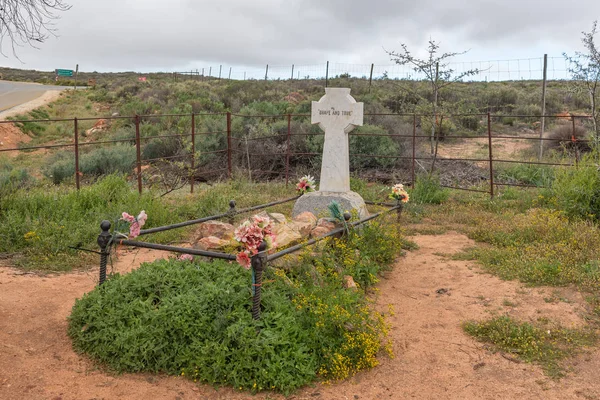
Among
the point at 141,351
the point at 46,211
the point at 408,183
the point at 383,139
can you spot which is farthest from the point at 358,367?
the point at 383,139

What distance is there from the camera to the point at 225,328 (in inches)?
164

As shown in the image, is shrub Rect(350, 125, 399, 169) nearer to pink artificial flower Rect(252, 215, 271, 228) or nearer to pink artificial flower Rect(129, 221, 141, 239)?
pink artificial flower Rect(129, 221, 141, 239)

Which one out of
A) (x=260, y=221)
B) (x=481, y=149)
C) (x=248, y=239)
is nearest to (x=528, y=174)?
(x=481, y=149)

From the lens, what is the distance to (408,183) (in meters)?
13.2

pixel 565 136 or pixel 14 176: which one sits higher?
pixel 565 136

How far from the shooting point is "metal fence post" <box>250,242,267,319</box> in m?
4.13

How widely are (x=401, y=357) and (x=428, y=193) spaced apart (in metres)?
6.76

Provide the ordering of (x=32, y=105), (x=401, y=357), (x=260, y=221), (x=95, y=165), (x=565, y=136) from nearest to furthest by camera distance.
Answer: (x=401, y=357), (x=260, y=221), (x=95, y=165), (x=565, y=136), (x=32, y=105)

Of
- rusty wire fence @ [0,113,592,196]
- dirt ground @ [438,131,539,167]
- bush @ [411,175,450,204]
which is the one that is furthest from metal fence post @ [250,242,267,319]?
dirt ground @ [438,131,539,167]

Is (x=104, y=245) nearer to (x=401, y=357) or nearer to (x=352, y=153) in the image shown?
(x=401, y=357)

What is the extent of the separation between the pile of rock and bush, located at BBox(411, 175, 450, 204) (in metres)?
4.46

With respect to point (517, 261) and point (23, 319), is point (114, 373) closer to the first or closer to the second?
point (23, 319)

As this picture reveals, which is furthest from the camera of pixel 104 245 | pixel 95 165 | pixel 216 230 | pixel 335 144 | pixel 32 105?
pixel 32 105

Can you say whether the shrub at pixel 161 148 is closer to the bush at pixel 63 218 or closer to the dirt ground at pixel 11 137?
the bush at pixel 63 218
